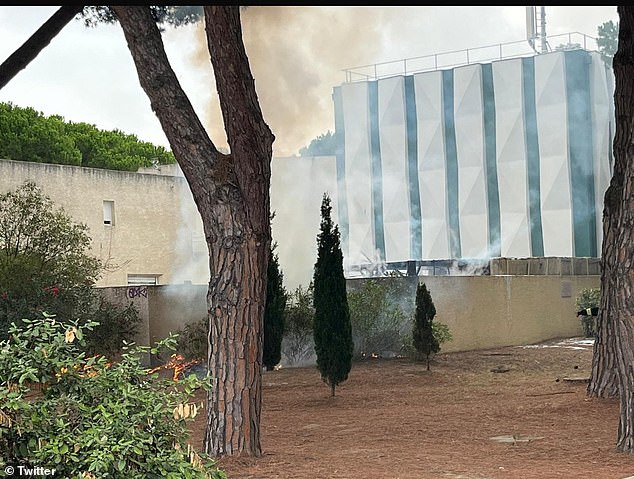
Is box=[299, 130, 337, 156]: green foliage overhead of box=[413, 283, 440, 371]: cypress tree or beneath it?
overhead

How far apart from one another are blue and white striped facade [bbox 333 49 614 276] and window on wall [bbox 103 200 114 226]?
32.7ft

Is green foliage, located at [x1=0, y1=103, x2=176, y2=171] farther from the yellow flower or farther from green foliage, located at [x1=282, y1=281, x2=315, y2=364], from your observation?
the yellow flower

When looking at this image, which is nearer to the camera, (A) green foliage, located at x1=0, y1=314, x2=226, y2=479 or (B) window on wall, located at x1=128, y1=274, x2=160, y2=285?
(A) green foliage, located at x1=0, y1=314, x2=226, y2=479

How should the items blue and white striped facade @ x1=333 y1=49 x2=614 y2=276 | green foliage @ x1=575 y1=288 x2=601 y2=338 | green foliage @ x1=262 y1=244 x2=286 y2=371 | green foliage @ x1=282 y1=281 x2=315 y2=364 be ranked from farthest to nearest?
1. blue and white striped facade @ x1=333 y1=49 x2=614 y2=276
2. green foliage @ x1=575 y1=288 x2=601 y2=338
3. green foliage @ x1=282 y1=281 x2=315 y2=364
4. green foliage @ x1=262 y1=244 x2=286 y2=371

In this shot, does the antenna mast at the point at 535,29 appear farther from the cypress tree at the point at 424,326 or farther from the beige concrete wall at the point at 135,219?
the cypress tree at the point at 424,326

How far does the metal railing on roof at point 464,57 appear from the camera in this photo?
31734mm

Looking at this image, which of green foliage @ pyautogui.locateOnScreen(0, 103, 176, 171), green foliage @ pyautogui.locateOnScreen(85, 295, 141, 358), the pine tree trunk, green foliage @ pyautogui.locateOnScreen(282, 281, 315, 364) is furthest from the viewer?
green foliage @ pyautogui.locateOnScreen(0, 103, 176, 171)

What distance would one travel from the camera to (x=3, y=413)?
394 cm

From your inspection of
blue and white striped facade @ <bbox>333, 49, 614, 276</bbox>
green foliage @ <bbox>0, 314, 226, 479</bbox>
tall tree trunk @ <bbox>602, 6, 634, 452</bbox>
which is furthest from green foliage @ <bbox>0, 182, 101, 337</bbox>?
blue and white striped facade @ <bbox>333, 49, 614, 276</bbox>

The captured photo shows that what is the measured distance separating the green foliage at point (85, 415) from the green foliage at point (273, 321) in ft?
34.1

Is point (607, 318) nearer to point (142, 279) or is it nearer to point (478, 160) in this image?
point (142, 279)

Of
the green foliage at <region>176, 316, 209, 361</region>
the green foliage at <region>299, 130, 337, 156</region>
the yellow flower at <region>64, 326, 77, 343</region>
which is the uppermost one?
the green foliage at <region>299, 130, 337, 156</region>

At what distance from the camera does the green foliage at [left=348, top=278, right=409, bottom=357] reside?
17078 millimetres

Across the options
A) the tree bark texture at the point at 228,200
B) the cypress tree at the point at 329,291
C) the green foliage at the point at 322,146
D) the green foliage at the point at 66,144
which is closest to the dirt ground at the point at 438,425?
the tree bark texture at the point at 228,200
